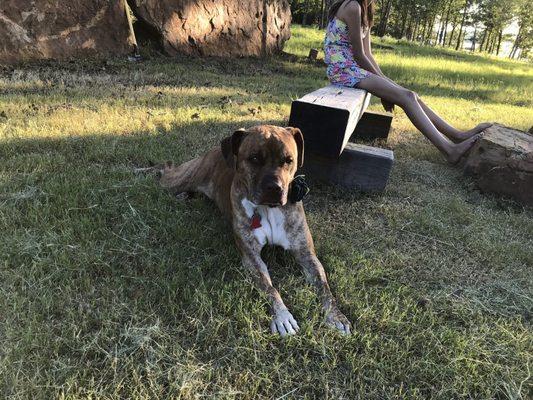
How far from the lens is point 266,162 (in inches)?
112

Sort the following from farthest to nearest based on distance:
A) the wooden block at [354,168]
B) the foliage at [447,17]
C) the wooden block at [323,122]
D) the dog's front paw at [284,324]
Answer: the foliage at [447,17] → the wooden block at [354,168] → the wooden block at [323,122] → the dog's front paw at [284,324]

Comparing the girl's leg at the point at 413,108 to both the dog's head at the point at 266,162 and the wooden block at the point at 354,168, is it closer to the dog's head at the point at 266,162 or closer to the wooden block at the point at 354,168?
the wooden block at the point at 354,168

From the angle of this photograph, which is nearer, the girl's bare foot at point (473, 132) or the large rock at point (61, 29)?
the girl's bare foot at point (473, 132)

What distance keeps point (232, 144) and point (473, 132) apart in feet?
11.5

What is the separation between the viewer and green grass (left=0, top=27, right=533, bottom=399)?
2.19 m

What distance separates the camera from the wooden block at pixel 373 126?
19.6 feet

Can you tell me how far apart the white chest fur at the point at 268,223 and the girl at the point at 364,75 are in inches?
115

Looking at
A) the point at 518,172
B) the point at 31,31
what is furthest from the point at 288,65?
the point at 518,172

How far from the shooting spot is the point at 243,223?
3.03 meters

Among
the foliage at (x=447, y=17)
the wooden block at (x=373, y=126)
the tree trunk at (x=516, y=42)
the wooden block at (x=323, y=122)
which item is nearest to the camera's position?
the wooden block at (x=323, y=122)

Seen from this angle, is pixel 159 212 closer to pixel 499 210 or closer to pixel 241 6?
pixel 499 210

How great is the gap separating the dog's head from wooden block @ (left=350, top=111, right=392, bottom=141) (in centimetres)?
331

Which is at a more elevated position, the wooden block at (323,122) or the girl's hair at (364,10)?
the girl's hair at (364,10)

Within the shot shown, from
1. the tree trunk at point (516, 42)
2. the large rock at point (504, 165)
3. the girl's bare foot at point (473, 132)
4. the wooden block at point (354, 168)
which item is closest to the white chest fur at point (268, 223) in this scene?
the wooden block at point (354, 168)
